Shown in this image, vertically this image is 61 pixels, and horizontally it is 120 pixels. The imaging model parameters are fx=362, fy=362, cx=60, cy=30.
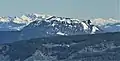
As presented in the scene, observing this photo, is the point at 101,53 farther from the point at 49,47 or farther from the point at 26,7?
the point at 26,7

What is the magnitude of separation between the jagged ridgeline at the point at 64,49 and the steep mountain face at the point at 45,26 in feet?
0.14

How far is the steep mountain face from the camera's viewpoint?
262 centimetres

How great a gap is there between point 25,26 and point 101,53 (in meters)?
0.58

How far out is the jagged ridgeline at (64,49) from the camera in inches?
101

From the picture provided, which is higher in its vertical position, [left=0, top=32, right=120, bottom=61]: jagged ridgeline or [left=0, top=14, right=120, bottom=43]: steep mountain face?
[left=0, top=14, right=120, bottom=43]: steep mountain face

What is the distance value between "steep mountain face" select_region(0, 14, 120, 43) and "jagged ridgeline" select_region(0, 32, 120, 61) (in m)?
0.04

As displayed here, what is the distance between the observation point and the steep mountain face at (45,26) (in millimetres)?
2619

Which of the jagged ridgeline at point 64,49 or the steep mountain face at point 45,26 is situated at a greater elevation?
the steep mountain face at point 45,26

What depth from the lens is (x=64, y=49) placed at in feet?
8.50

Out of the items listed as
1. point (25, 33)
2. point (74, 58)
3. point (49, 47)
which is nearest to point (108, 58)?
point (74, 58)

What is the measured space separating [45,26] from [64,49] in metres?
0.22

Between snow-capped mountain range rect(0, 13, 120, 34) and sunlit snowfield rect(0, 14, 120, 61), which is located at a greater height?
snow-capped mountain range rect(0, 13, 120, 34)

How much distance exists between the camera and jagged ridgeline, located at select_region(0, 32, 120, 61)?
258 centimetres

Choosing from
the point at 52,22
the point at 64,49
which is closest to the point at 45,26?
the point at 52,22
